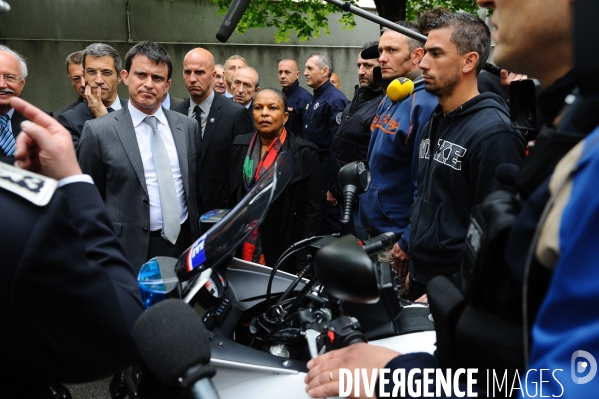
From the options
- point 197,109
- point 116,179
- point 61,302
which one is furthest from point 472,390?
point 197,109

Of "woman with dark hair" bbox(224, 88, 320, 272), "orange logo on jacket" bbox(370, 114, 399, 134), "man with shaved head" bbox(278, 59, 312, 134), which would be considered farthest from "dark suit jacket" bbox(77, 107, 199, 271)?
"man with shaved head" bbox(278, 59, 312, 134)

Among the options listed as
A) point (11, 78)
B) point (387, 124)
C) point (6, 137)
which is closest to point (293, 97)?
point (387, 124)

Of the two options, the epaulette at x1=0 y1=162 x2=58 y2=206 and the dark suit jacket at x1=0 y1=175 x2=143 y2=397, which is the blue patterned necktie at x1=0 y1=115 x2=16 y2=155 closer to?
the dark suit jacket at x1=0 y1=175 x2=143 y2=397

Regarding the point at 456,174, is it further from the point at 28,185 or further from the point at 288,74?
the point at 288,74

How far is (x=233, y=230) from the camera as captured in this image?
6.18ft

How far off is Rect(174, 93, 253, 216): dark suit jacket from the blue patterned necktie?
138 centimetres

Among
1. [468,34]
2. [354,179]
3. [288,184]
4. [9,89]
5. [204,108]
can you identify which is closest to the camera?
[354,179]

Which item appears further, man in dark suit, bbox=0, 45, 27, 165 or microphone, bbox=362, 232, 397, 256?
man in dark suit, bbox=0, 45, 27, 165

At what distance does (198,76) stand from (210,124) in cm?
69

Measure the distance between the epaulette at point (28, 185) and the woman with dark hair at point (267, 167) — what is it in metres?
3.22

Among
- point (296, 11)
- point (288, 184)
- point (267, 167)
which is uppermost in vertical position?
point (296, 11)

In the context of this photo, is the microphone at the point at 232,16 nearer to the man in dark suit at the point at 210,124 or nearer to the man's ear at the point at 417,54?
the man in dark suit at the point at 210,124

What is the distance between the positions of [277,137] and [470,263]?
3.68m

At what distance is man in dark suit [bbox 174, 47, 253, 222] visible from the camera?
4926 mm
